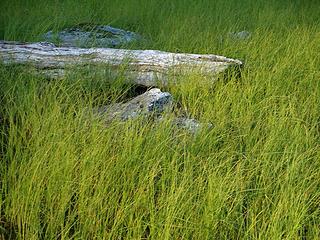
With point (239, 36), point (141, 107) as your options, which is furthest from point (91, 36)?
point (141, 107)

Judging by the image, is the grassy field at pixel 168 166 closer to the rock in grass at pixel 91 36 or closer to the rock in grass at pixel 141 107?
the rock in grass at pixel 141 107

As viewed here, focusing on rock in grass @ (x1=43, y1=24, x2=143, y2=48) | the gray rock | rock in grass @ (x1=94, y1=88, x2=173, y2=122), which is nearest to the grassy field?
rock in grass @ (x1=94, y1=88, x2=173, y2=122)

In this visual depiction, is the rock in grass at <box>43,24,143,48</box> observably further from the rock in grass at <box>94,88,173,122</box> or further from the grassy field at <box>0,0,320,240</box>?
the rock in grass at <box>94,88,173,122</box>

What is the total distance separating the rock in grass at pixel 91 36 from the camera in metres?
4.55

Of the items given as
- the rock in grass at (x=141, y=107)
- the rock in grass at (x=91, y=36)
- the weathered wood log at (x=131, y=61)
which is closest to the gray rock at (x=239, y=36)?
the rock in grass at (x=91, y=36)

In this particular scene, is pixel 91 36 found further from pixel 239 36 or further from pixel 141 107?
pixel 141 107

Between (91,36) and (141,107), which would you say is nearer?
(141,107)

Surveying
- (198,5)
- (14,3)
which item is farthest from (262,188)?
(14,3)

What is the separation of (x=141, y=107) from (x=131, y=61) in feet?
2.50

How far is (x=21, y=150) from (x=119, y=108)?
0.77 metres

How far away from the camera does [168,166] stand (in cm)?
198

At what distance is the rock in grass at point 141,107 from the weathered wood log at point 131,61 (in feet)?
1.55

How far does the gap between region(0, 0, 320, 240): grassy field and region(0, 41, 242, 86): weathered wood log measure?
13 centimetres

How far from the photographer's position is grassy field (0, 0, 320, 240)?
1.73 metres
